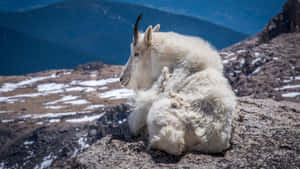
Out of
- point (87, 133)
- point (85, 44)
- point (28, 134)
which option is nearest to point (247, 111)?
point (87, 133)

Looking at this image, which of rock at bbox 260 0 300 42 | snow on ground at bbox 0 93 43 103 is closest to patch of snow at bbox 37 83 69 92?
snow on ground at bbox 0 93 43 103

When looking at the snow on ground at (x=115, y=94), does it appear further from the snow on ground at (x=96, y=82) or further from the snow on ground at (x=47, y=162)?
the snow on ground at (x=47, y=162)

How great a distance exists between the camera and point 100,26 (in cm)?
12200

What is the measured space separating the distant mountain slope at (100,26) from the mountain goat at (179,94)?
103 metres

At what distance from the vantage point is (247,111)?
253 inches

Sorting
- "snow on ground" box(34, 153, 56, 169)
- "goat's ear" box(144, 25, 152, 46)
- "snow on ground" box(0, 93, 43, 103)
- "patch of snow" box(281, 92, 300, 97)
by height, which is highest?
"goat's ear" box(144, 25, 152, 46)

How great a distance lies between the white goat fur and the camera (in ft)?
11.5

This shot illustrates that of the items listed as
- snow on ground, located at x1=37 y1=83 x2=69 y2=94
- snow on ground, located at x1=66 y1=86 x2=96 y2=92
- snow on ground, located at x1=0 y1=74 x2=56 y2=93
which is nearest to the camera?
snow on ground, located at x1=66 y1=86 x2=96 y2=92

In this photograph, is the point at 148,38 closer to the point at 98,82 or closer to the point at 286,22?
the point at 286,22

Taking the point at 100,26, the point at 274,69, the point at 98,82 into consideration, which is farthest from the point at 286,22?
the point at 100,26

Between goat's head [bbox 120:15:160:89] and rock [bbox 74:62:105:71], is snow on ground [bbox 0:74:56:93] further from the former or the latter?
goat's head [bbox 120:15:160:89]

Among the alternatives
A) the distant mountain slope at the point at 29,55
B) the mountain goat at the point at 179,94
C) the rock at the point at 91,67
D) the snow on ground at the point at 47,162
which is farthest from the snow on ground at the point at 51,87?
the mountain goat at the point at 179,94

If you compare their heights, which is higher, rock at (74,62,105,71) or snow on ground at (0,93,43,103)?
rock at (74,62,105,71)

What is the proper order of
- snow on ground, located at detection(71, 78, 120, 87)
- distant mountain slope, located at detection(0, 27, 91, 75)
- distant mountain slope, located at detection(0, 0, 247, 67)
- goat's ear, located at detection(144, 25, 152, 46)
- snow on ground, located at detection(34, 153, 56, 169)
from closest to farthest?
goat's ear, located at detection(144, 25, 152, 46) < snow on ground, located at detection(34, 153, 56, 169) < snow on ground, located at detection(71, 78, 120, 87) < distant mountain slope, located at detection(0, 27, 91, 75) < distant mountain slope, located at detection(0, 0, 247, 67)
